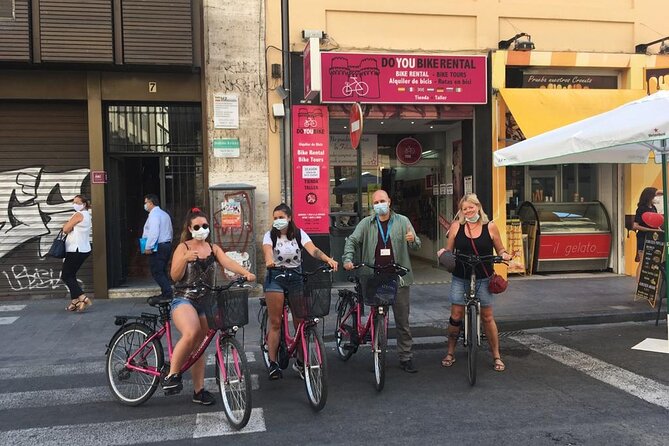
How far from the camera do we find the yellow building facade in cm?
1021

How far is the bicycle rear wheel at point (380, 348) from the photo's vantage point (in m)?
5.09

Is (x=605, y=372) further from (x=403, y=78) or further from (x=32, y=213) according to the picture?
(x=32, y=213)

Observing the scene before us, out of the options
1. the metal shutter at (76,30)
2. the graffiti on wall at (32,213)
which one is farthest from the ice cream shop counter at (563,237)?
the graffiti on wall at (32,213)

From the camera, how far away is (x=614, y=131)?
6.10 m

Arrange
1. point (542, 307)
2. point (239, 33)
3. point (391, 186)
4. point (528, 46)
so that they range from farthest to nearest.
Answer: point (391, 186)
point (528, 46)
point (239, 33)
point (542, 307)

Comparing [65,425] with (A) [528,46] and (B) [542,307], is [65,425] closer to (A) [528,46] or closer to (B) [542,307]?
(B) [542,307]

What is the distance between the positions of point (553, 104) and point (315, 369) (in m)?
8.22

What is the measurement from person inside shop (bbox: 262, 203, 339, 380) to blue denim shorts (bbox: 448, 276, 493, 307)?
1.36 m

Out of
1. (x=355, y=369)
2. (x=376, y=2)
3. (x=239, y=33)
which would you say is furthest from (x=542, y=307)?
(x=239, y=33)

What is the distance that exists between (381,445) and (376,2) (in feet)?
28.4

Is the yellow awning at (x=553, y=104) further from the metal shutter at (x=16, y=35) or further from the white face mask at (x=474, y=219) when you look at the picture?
the metal shutter at (x=16, y=35)

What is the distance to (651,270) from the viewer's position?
27.5 feet

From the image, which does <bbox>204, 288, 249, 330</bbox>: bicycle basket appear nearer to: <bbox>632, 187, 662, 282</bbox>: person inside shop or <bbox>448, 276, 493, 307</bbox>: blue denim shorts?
<bbox>448, 276, 493, 307</bbox>: blue denim shorts

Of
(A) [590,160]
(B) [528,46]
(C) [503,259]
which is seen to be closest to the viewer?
(C) [503,259]
